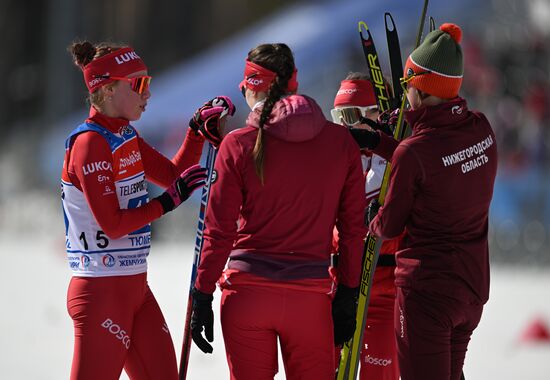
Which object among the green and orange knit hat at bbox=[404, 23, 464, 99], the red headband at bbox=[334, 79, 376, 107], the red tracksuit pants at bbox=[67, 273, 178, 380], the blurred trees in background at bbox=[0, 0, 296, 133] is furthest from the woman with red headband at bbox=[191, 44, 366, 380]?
the blurred trees in background at bbox=[0, 0, 296, 133]

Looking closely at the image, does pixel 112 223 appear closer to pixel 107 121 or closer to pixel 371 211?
pixel 107 121

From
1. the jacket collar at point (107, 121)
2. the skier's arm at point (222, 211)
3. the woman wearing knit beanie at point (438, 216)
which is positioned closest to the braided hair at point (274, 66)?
the skier's arm at point (222, 211)

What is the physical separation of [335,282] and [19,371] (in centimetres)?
347

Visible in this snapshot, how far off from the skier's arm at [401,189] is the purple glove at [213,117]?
2.95 ft

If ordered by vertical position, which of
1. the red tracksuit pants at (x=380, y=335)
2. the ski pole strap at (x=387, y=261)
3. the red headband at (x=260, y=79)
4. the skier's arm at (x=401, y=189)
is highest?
the red headband at (x=260, y=79)

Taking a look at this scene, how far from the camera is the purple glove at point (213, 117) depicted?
495 cm

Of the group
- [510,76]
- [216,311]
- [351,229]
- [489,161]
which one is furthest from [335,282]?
[510,76]

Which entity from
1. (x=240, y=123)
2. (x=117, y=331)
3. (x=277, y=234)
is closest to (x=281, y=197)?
(x=277, y=234)

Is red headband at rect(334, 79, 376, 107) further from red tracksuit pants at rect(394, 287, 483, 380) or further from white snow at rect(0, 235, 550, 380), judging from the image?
white snow at rect(0, 235, 550, 380)

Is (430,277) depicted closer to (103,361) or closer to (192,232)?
(103,361)

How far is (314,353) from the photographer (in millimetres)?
4383

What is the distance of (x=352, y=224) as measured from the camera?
4488 mm

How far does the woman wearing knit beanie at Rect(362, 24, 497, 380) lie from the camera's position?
4.46 metres

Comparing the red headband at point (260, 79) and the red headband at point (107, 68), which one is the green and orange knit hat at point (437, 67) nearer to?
the red headband at point (260, 79)
